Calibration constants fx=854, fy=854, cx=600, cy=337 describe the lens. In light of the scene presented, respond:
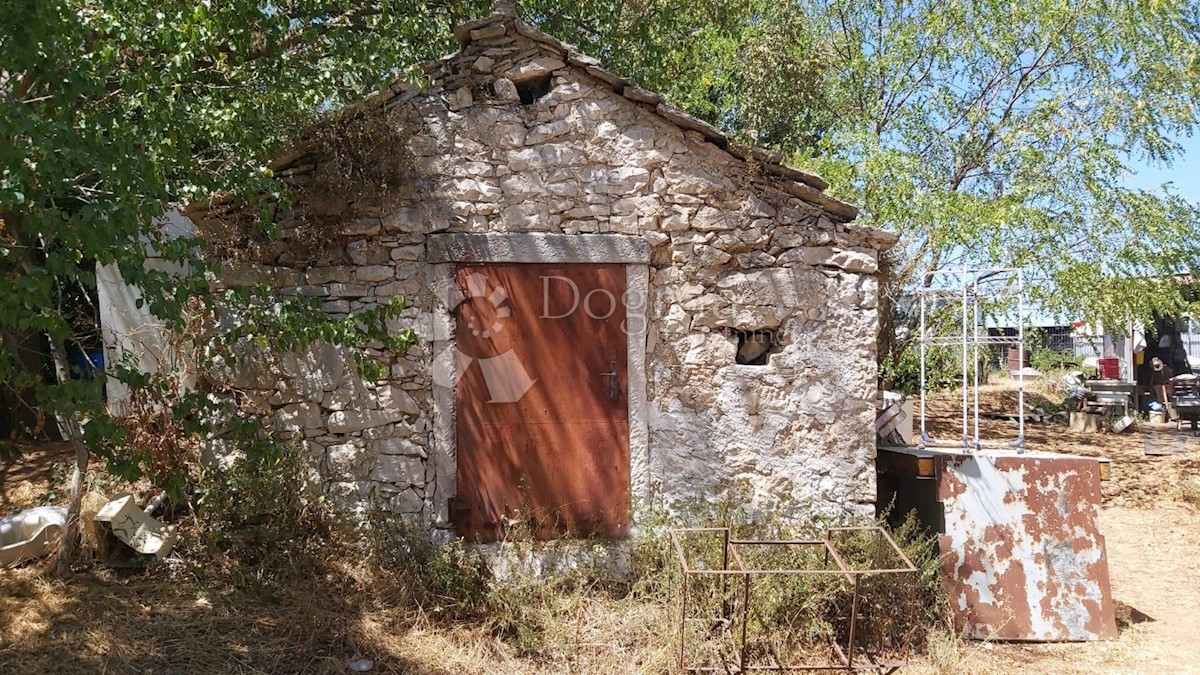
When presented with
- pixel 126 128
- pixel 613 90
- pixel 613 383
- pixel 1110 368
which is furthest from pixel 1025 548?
pixel 1110 368

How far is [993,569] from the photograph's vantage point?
5.85m

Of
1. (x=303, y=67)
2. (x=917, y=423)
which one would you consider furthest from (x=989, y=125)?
(x=303, y=67)

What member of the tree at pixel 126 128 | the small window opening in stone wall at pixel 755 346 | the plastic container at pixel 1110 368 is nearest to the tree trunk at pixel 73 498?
the tree at pixel 126 128

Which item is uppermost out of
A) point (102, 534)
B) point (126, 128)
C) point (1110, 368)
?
point (126, 128)

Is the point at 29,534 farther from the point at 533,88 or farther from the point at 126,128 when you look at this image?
the point at 533,88

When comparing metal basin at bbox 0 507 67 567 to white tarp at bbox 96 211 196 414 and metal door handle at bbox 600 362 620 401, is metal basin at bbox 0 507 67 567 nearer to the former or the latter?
white tarp at bbox 96 211 196 414

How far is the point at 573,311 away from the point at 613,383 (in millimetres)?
564

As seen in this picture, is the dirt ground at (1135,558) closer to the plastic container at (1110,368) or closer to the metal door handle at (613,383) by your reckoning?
the plastic container at (1110,368)

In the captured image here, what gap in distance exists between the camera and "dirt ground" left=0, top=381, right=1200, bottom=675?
15.3ft

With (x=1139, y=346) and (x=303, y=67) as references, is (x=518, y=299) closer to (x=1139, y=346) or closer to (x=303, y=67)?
(x=303, y=67)

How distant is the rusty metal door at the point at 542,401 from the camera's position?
5770 millimetres

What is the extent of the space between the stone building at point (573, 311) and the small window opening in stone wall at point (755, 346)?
2 centimetres

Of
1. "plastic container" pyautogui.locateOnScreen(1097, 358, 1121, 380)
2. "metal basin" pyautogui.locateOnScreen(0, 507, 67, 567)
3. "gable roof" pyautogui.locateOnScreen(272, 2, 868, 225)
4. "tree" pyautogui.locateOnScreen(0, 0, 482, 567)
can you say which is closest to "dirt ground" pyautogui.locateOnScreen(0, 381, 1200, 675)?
"metal basin" pyautogui.locateOnScreen(0, 507, 67, 567)

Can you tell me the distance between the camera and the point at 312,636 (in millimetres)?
4984
